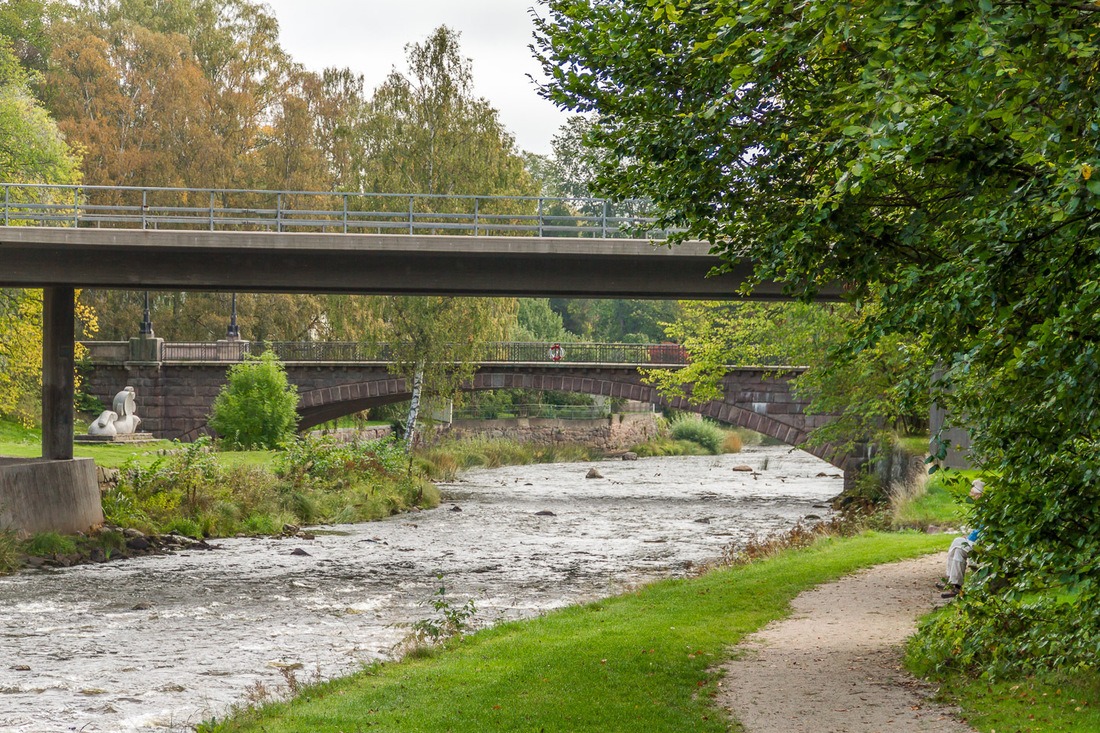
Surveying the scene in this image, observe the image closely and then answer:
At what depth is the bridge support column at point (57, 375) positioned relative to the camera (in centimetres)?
2424

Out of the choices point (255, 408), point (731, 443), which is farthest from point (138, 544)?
point (731, 443)

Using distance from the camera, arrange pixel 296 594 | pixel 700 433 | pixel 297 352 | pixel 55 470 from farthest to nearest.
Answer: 1. pixel 700 433
2. pixel 297 352
3. pixel 55 470
4. pixel 296 594

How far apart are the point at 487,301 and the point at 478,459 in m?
12.0

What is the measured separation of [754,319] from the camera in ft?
99.6

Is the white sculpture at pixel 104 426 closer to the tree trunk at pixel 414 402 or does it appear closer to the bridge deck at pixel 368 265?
the tree trunk at pixel 414 402

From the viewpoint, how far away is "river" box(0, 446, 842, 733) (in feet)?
41.1

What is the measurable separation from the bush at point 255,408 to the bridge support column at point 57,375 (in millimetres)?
13153

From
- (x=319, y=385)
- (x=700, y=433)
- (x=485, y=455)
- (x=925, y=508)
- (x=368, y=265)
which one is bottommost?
(x=485, y=455)

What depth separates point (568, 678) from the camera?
10195 mm

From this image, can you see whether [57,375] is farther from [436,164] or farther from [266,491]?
[436,164]

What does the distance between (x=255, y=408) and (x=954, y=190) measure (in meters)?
32.5

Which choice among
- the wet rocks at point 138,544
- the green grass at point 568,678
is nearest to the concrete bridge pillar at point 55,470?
the wet rocks at point 138,544

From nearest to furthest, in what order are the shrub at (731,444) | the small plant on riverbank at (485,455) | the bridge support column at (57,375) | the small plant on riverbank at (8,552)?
the small plant on riverbank at (8,552), the bridge support column at (57,375), the small plant on riverbank at (485,455), the shrub at (731,444)

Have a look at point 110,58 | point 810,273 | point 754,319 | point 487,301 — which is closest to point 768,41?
point 810,273
